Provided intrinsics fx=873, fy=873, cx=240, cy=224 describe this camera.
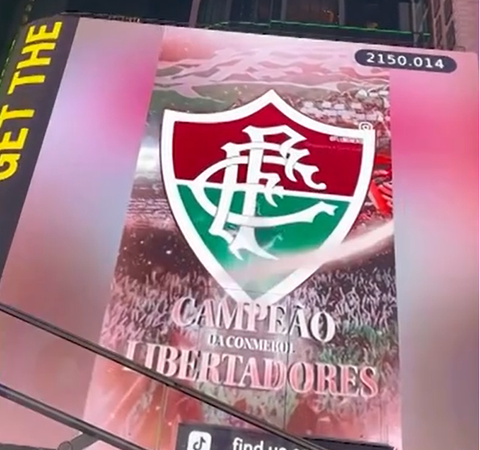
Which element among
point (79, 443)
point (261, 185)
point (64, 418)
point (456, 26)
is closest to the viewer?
point (64, 418)

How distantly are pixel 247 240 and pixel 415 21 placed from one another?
17.7ft

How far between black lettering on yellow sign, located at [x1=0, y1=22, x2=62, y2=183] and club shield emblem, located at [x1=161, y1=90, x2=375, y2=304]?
1076mm

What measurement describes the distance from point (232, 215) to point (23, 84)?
2.28 m

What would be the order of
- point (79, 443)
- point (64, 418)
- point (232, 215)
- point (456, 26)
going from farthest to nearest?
Answer: point (456, 26) < point (232, 215) < point (79, 443) < point (64, 418)

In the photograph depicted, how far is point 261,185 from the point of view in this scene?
636cm

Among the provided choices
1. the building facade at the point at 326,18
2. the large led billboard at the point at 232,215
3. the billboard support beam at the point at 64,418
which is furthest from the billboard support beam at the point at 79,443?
the building facade at the point at 326,18

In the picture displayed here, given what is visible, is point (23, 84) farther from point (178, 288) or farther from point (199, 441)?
point (199, 441)

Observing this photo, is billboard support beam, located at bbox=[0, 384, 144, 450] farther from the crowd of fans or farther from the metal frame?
the crowd of fans

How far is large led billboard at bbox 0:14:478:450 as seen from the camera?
519cm

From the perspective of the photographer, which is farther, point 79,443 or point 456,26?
point 456,26

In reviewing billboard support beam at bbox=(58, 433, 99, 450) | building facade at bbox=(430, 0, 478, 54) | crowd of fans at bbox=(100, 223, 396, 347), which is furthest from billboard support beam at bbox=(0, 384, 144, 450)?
building facade at bbox=(430, 0, 478, 54)

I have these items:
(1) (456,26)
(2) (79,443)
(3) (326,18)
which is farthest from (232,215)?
(3) (326,18)

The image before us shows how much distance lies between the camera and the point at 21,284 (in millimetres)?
5609

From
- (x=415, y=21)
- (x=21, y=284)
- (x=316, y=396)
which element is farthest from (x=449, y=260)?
(x=415, y=21)
